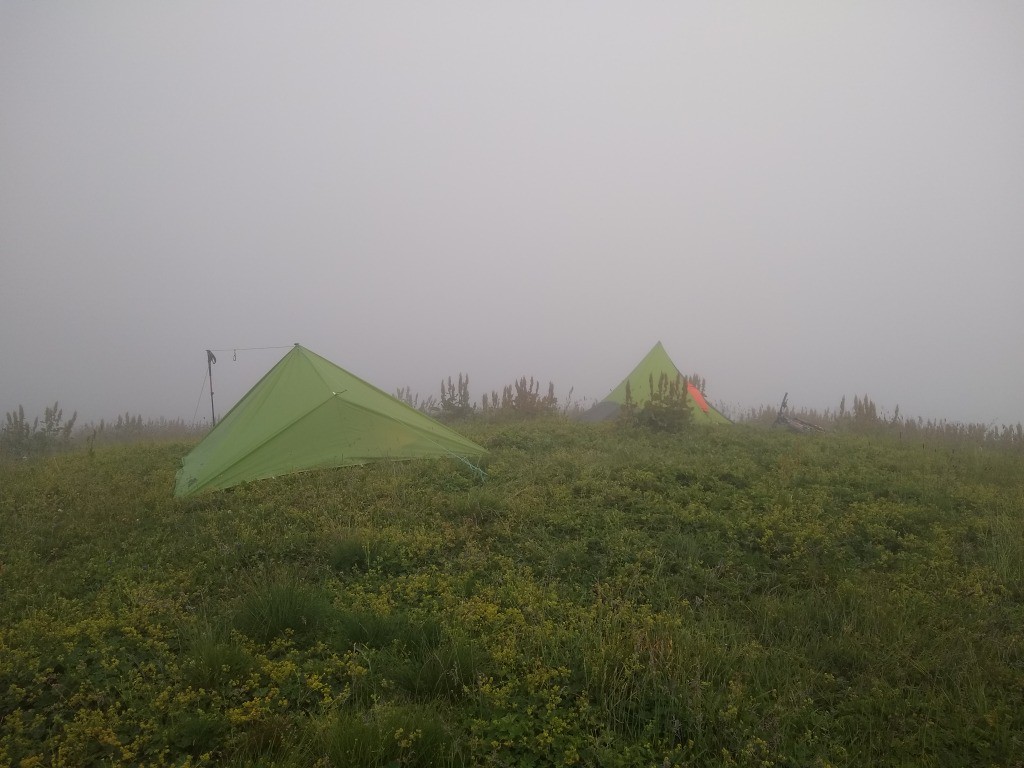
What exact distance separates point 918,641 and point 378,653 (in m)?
3.27

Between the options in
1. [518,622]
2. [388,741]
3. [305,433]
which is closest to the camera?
[388,741]

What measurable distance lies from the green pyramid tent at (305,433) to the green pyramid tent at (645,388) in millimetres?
6319

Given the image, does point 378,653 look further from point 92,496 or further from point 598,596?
point 92,496

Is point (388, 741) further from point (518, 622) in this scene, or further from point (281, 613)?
point (281, 613)

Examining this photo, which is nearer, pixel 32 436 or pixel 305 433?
pixel 305 433

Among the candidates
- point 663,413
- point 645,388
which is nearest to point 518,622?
point 663,413

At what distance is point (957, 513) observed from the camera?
5809mm

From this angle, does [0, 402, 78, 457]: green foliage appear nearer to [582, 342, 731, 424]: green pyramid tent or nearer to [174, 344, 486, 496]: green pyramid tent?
[174, 344, 486, 496]: green pyramid tent

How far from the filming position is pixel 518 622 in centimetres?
368

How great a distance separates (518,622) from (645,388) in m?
11.1

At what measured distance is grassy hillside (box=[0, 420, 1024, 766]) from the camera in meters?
2.78

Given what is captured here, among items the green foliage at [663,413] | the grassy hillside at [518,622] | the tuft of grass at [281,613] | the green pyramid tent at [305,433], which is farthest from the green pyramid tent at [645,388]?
the tuft of grass at [281,613]

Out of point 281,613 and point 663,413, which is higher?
point 663,413

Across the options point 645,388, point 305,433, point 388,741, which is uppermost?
point 645,388
